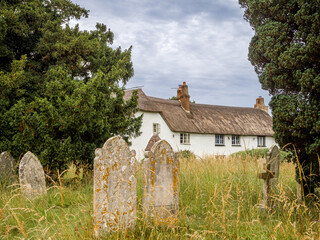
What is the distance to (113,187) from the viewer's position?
477cm

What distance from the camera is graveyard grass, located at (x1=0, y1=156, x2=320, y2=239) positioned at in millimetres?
4223

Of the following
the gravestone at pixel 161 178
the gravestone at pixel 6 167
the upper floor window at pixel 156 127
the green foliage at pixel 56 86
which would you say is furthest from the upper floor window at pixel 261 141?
the gravestone at pixel 161 178

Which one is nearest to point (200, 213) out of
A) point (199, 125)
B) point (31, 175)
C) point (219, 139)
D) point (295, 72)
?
point (295, 72)

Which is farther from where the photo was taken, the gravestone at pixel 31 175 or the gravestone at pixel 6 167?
the gravestone at pixel 6 167

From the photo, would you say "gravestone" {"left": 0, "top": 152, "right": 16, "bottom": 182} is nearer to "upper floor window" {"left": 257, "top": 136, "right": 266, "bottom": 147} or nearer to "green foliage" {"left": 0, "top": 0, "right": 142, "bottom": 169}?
"green foliage" {"left": 0, "top": 0, "right": 142, "bottom": 169}

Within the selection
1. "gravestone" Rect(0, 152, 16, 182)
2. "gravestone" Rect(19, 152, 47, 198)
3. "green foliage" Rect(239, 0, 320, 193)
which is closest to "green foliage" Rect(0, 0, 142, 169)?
"gravestone" Rect(0, 152, 16, 182)

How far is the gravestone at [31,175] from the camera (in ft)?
24.6

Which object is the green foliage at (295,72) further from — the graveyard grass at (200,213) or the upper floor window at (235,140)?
the upper floor window at (235,140)

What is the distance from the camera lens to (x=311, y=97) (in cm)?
605

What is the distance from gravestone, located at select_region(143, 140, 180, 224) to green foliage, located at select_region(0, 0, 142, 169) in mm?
4286

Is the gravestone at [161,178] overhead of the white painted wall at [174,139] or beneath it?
beneath

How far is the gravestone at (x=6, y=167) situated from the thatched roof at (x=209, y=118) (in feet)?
55.4

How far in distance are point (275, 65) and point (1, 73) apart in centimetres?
829

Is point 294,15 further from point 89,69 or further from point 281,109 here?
point 89,69
